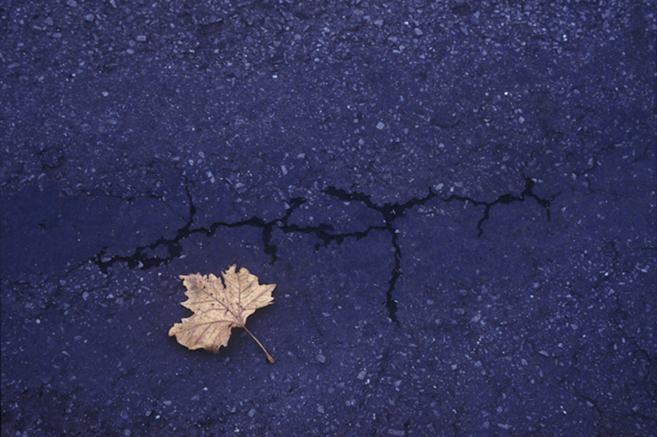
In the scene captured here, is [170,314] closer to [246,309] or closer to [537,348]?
[246,309]

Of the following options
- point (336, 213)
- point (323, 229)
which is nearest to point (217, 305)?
point (323, 229)

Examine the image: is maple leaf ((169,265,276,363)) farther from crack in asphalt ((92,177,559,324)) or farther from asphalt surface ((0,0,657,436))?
crack in asphalt ((92,177,559,324))

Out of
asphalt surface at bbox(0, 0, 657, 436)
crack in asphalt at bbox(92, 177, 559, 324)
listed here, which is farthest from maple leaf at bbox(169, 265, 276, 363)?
crack in asphalt at bbox(92, 177, 559, 324)

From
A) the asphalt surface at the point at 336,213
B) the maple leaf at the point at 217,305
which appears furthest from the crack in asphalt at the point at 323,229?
the maple leaf at the point at 217,305

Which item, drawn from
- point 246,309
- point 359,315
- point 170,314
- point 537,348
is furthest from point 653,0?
point 170,314

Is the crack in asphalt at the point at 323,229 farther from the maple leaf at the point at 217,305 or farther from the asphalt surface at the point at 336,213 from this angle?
the maple leaf at the point at 217,305

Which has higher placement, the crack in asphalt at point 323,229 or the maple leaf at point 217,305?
the crack in asphalt at point 323,229
